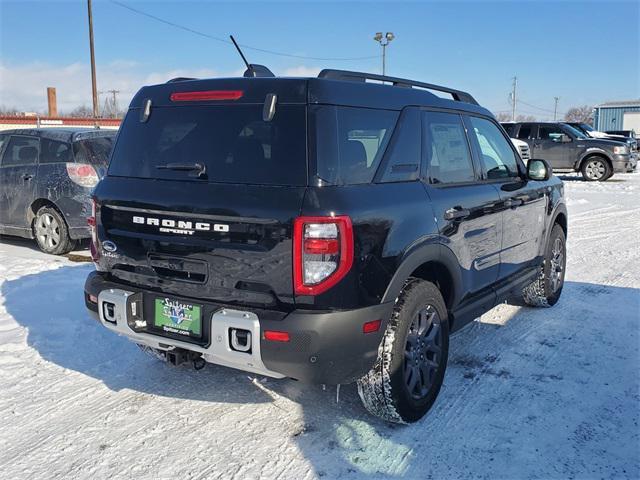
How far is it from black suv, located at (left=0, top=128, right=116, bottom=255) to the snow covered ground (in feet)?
7.65

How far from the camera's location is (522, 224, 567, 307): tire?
543 centimetres

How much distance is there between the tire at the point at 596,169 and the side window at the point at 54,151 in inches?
635

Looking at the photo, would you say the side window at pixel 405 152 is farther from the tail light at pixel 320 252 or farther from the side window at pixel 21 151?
the side window at pixel 21 151

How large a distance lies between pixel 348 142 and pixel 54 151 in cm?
578

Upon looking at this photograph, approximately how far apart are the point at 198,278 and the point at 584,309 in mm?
4098

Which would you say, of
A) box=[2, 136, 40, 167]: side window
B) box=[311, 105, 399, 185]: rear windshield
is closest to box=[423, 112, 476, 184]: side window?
box=[311, 105, 399, 185]: rear windshield

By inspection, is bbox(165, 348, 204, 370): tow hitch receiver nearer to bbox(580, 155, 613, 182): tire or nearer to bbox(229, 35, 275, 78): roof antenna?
bbox(229, 35, 275, 78): roof antenna

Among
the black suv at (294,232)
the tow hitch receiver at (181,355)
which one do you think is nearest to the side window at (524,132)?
the black suv at (294,232)

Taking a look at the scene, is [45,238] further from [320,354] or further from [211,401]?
[320,354]

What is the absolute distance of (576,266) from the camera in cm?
727

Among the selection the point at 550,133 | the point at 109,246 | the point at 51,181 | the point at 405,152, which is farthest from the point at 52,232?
the point at 550,133

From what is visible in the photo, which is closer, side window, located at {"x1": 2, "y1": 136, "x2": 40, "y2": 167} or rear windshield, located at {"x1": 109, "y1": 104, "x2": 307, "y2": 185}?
rear windshield, located at {"x1": 109, "y1": 104, "x2": 307, "y2": 185}

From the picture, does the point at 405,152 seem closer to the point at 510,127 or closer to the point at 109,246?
the point at 109,246

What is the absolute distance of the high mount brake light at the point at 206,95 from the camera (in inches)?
123
